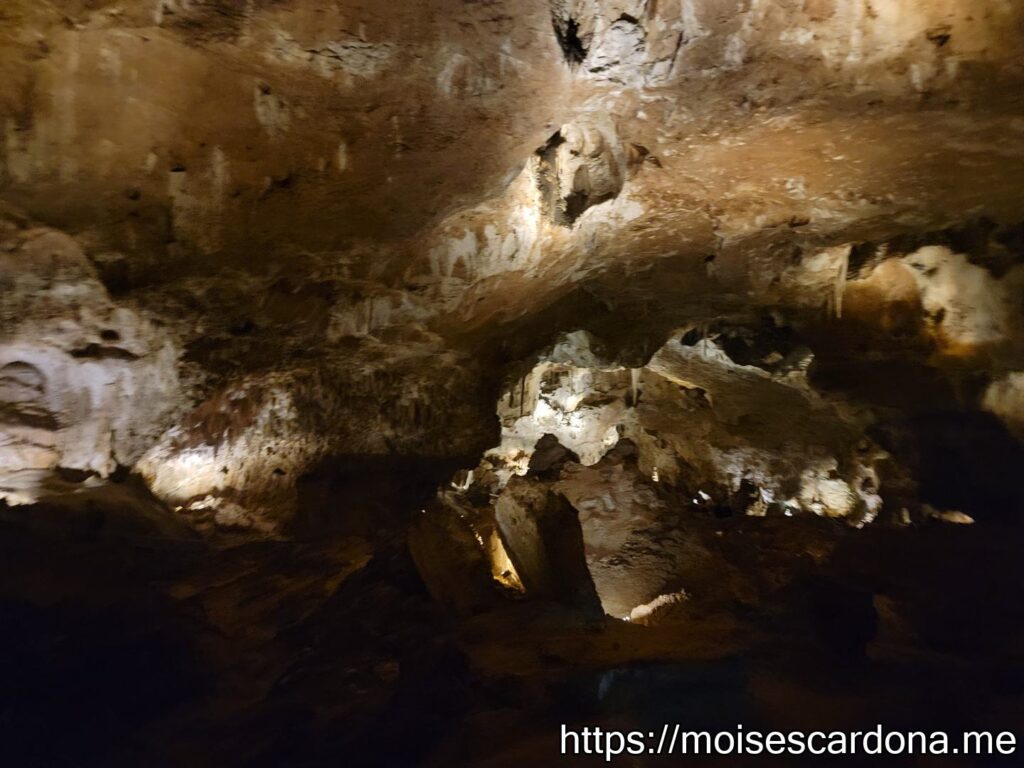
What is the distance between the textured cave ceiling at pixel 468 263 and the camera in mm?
3443

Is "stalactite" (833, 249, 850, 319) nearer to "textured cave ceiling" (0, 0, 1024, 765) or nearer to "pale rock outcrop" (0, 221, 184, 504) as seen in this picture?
"textured cave ceiling" (0, 0, 1024, 765)

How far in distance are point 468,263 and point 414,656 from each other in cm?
287

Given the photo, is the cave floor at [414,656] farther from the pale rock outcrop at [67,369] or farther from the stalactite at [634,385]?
the stalactite at [634,385]

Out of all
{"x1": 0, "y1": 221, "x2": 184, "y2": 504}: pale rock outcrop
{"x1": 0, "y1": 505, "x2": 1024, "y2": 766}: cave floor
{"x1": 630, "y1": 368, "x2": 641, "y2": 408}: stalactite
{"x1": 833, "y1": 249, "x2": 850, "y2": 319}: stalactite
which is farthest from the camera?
{"x1": 630, "y1": 368, "x2": 641, "y2": 408}: stalactite

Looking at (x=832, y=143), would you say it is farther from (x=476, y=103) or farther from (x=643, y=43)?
(x=476, y=103)

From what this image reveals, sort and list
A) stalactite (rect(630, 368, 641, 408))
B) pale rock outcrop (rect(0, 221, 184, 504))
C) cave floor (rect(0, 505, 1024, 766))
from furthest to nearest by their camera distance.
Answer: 1. stalactite (rect(630, 368, 641, 408))
2. pale rock outcrop (rect(0, 221, 184, 504))
3. cave floor (rect(0, 505, 1024, 766))

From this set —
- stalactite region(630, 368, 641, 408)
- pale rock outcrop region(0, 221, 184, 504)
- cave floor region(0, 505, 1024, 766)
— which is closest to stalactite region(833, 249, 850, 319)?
cave floor region(0, 505, 1024, 766)

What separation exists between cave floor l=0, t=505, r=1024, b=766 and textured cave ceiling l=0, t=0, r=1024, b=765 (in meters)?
0.09

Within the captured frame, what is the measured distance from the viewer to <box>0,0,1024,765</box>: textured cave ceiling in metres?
3.44

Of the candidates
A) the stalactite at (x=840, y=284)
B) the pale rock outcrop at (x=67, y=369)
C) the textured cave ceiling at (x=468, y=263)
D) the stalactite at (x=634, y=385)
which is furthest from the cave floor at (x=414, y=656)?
the stalactite at (x=634, y=385)

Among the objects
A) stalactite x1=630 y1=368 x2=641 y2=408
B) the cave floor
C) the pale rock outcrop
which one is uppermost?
the pale rock outcrop

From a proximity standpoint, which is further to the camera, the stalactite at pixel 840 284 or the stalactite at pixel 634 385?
the stalactite at pixel 634 385

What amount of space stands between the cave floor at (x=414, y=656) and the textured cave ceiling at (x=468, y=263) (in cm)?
9

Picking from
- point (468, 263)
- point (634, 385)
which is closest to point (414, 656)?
point (468, 263)
